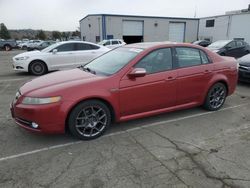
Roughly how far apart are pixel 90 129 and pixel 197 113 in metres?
2.48

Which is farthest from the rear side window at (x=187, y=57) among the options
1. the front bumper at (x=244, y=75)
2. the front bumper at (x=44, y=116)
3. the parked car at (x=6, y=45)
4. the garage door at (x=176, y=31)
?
the parked car at (x=6, y=45)

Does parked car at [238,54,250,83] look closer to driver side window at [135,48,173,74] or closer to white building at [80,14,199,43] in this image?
driver side window at [135,48,173,74]

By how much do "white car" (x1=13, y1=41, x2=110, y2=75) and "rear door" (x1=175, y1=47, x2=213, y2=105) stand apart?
6.32m

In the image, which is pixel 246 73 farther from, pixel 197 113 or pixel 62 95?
pixel 62 95

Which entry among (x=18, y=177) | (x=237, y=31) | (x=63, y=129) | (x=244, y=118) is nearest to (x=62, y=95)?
(x=63, y=129)

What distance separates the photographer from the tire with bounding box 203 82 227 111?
502 cm

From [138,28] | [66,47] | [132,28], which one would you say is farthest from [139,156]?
[138,28]

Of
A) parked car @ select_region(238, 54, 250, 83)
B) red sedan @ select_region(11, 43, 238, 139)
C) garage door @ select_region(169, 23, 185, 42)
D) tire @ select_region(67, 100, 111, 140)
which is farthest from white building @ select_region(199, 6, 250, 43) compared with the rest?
tire @ select_region(67, 100, 111, 140)

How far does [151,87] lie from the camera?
410 cm

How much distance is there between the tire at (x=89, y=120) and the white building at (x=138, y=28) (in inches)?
1187

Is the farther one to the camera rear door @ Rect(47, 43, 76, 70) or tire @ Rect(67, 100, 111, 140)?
rear door @ Rect(47, 43, 76, 70)

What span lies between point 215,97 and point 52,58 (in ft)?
22.9

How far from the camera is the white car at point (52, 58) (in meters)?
9.56

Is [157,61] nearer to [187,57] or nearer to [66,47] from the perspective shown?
[187,57]
